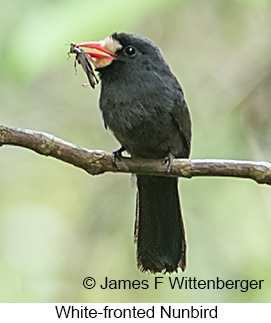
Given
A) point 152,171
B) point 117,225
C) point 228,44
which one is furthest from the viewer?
point 228,44

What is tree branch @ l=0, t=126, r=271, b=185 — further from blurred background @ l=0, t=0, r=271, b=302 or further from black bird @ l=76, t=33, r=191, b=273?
blurred background @ l=0, t=0, r=271, b=302

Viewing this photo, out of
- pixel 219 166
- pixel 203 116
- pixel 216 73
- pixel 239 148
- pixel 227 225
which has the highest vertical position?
pixel 216 73

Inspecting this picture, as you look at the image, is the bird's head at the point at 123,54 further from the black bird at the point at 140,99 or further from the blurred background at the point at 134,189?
the blurred background at the point at 134,189

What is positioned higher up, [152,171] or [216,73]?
[216,73]

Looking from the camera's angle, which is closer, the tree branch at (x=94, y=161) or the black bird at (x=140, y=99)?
the tree branch at (x=94, y=161)

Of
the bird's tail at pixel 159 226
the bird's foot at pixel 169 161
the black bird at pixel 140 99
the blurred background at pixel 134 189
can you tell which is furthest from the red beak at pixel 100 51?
the bird's tail at pixel 159 226

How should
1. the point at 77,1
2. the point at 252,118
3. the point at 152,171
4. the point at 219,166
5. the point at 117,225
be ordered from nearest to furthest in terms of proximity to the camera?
the point at 219,166 < the point at 77,1 < the point at 152,171 < the point at 252,118 < the point at 117,225

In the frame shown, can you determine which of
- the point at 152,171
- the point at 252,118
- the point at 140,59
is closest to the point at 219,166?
the point at 152,171

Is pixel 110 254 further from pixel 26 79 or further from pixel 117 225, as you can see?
pixel 26 79
